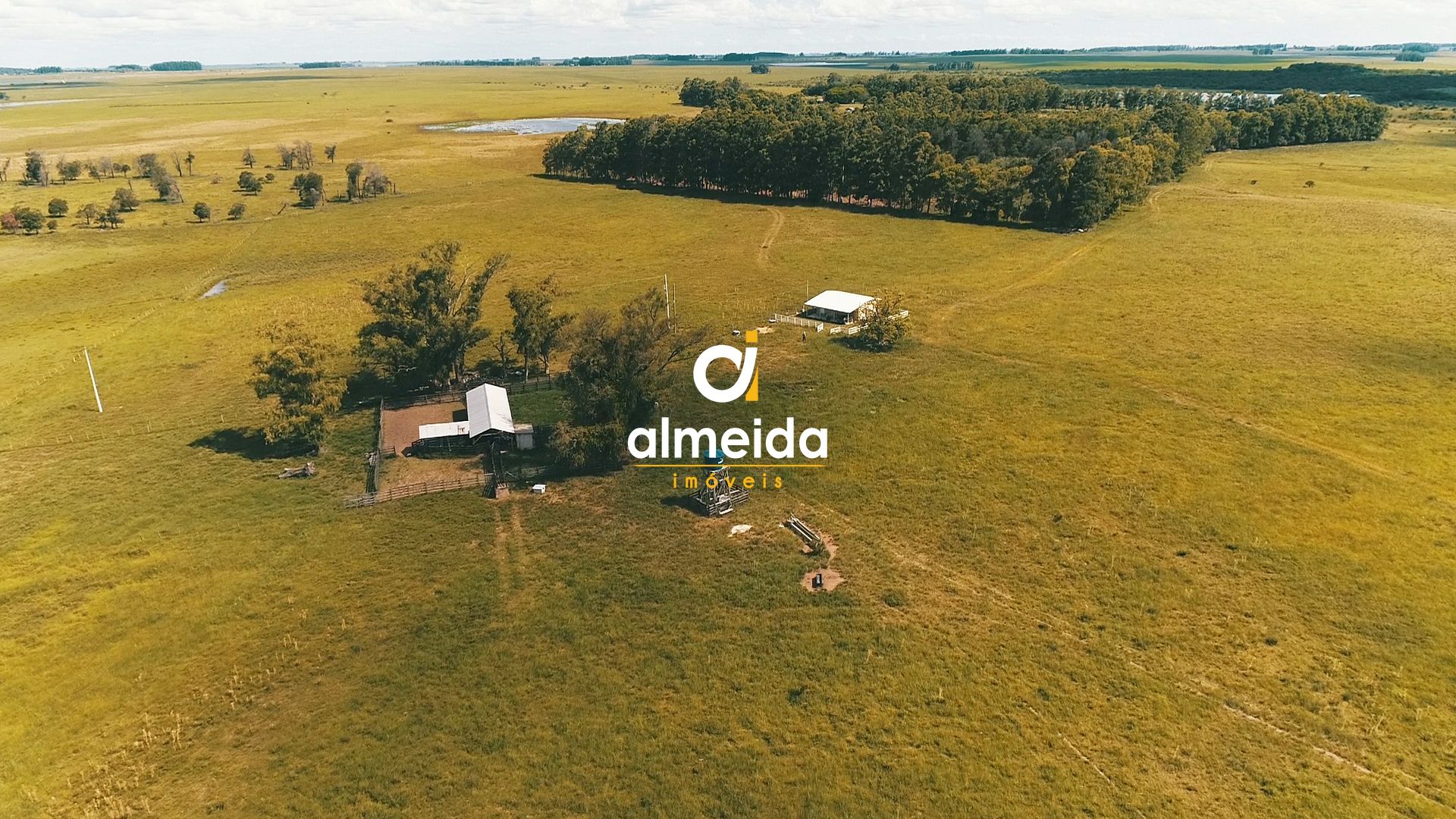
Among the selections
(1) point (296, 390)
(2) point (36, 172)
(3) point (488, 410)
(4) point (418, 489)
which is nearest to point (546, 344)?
(3) point (488, 410)

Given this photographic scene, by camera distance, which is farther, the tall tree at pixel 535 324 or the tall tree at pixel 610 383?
the tall tree at pixel 535 324

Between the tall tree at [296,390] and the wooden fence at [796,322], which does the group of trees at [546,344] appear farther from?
the wooden fence at [796,322]

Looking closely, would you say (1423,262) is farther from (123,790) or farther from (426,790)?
(123,790)

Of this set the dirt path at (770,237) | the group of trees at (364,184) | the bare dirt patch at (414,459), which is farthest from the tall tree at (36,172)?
the bare dirt patch at (414,459)

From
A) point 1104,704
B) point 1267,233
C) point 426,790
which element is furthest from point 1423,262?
point 426,790

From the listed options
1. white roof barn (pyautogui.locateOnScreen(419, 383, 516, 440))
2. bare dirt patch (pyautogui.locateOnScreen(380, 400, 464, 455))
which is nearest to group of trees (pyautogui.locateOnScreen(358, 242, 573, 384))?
bare dirt patch (pyautogui.locateOnScreen(380, 400, 464, 455))

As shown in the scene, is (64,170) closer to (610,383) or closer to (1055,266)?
(610,383)

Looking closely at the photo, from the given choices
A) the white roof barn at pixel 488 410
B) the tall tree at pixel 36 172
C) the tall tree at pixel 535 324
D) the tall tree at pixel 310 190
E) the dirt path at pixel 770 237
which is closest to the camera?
the white roof barn at pixel 488 410
